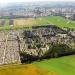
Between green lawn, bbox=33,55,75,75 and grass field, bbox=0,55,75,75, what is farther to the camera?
green lawn, bbox=33,55,75,75

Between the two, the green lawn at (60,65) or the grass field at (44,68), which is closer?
the grass field at (44,68)

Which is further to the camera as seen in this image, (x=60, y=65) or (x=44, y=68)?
(x=60, y=65)

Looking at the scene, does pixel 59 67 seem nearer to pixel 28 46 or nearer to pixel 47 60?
pixel 47 60

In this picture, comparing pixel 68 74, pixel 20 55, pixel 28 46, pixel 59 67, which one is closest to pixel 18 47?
pixel 28 46

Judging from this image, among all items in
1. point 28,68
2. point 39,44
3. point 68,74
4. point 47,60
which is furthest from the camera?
point 39,44
